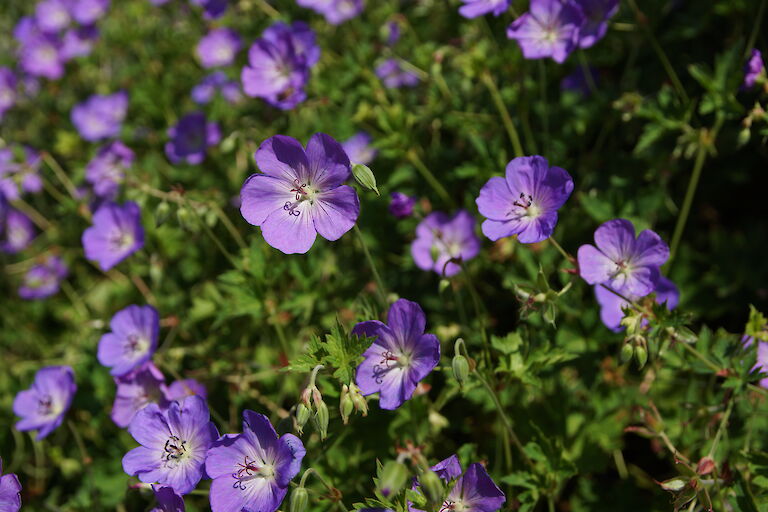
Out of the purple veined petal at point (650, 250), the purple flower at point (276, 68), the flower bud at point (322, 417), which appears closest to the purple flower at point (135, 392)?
the flower bud at point (322, 417)

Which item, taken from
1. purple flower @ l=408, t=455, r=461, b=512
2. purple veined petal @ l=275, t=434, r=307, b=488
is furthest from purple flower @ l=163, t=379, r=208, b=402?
purple flower @ l=408, t=455, r=461, b=512

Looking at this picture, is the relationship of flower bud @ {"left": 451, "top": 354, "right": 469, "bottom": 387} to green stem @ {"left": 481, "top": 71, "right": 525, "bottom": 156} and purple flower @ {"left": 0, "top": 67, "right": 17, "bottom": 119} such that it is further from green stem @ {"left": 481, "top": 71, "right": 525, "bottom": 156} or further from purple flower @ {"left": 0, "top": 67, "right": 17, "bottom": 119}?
purple flower @ {"left": 0, "top": 67, "right": 17, "bottom": 119}

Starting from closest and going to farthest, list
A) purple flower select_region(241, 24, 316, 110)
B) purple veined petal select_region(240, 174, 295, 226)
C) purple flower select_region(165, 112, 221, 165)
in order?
purple veined petal select_region(240, 174, 295, 226) → purple flower select_region(241, 24, 316, 110) → purple flower select_region(165, 112, 221, 165)

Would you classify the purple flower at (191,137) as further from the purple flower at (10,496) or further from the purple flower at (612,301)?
the purple flower at (612,301)

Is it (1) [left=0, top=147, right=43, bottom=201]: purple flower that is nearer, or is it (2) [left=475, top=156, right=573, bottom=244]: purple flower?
(2) [left=475, top=156, right=573, bottom=244]: purple flower

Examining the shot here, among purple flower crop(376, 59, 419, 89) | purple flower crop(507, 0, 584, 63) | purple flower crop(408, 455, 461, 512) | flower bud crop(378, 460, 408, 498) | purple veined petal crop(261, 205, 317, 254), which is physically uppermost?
purple flower crop(507, 0, 584, 63)
